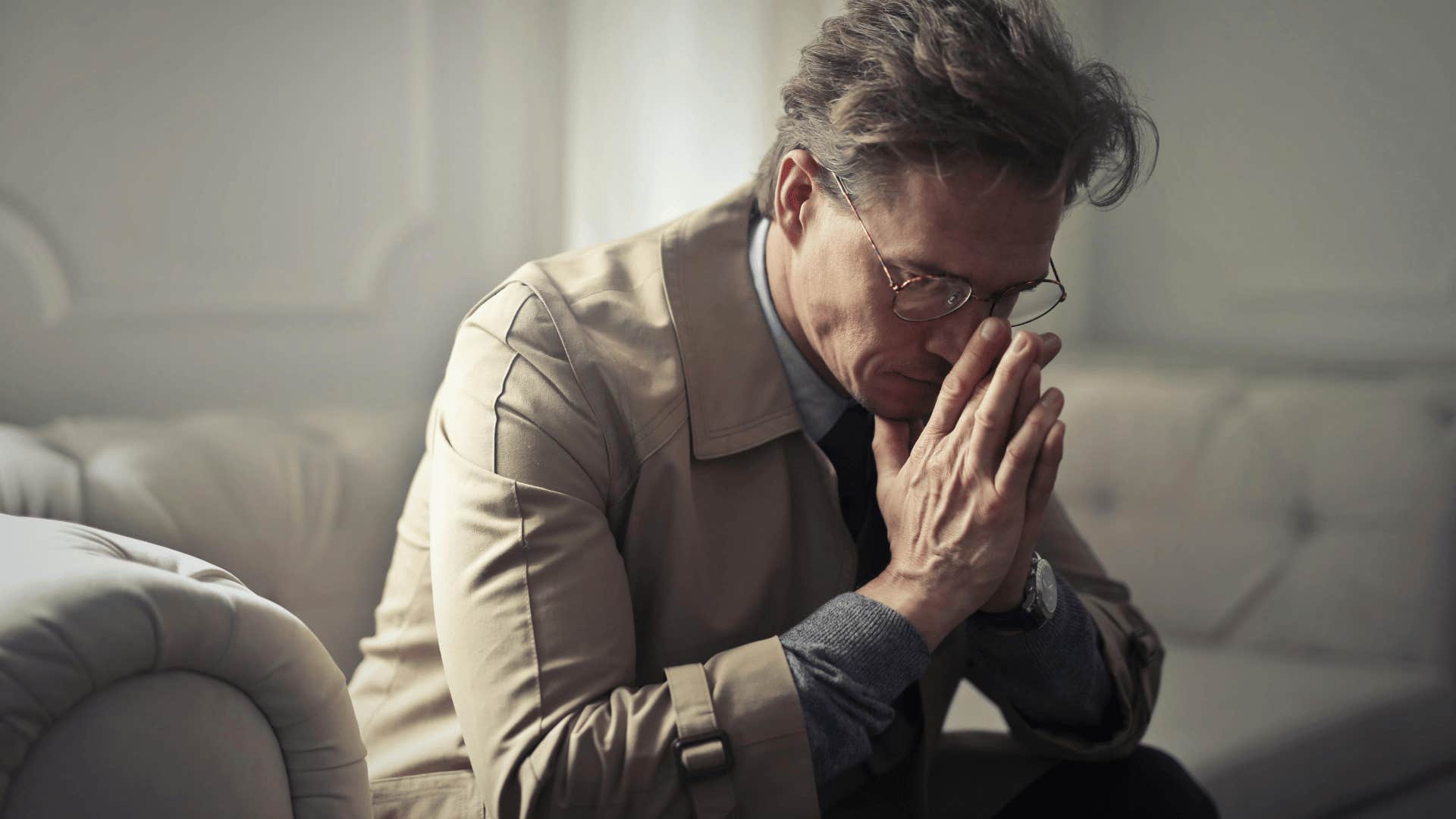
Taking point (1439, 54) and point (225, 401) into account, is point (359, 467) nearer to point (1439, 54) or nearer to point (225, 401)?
point (225, 401)

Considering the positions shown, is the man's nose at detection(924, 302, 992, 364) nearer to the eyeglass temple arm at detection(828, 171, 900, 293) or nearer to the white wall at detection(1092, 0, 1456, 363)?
the eyeglass temple arm at detection(828, 171, 900, 293)

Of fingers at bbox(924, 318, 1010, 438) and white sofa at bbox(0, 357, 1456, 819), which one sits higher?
fingers at bbox(924, 318, 1010, 438)

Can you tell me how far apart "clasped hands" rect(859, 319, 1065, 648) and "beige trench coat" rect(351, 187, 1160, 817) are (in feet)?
0.37

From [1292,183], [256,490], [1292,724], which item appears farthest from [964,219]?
[1292,183]

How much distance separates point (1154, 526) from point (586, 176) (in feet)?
3.77

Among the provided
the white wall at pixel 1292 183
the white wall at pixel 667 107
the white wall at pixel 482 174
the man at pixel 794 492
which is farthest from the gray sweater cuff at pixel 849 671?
the white wall at pixel 1292 183

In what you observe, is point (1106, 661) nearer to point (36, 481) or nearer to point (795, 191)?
point (795, 191)

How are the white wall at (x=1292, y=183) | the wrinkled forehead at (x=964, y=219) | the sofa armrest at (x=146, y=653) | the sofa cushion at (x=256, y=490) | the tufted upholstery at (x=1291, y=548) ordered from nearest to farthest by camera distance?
1. the sofa armrest at (x=146, y=653)
2. the wrinkled forehead at (x=964, y=219)
3. the sofa cushion at (x=256, y=490)
4. the tufted upholstery at (x=1291, y=548)
5. the white wall at (x=1292, y=183)

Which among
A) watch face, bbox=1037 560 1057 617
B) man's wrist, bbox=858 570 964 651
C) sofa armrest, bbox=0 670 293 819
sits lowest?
watch face, bbox=1037 560 1057 617

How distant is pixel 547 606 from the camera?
0.91 meters

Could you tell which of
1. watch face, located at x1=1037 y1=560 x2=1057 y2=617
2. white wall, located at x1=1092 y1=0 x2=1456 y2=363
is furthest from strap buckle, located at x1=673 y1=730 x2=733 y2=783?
white wall, located at x1=1092 y1=0 x2=1456 y2=363

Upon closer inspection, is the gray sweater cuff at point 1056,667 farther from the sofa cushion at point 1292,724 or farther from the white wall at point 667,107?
the white wall at point 667,107

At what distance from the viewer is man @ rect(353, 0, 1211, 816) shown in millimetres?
912

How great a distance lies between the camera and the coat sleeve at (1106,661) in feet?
3.96
